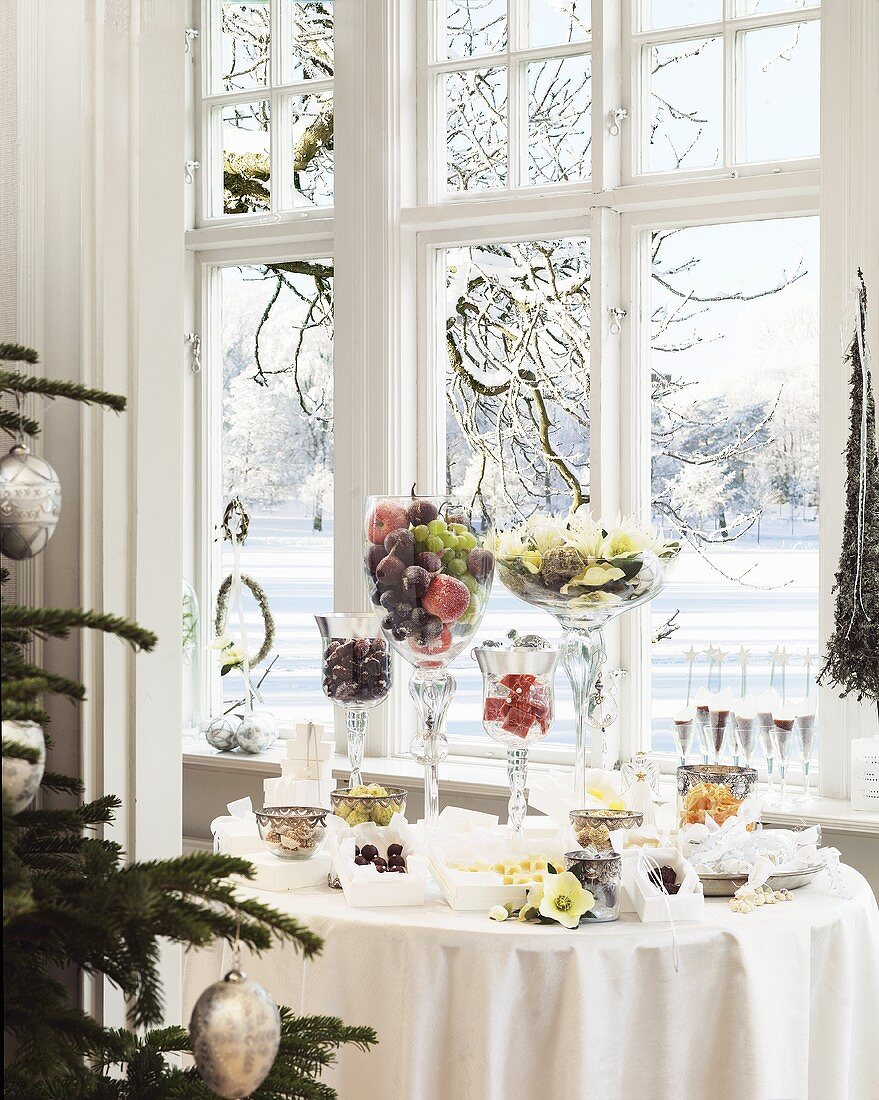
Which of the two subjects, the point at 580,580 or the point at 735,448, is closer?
the point at 580,580

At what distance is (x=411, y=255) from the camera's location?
3.62 m

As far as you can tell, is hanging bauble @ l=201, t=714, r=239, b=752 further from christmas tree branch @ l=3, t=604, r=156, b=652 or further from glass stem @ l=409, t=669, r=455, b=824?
christmas tree branch @ l=3, t=604, r=156, b=652

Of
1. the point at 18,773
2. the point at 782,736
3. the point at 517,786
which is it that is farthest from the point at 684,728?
the point at 18,773

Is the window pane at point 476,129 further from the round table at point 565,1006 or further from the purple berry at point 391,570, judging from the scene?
the round table at point 565,1006

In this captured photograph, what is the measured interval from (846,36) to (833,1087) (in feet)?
7.60

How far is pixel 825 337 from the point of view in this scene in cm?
301

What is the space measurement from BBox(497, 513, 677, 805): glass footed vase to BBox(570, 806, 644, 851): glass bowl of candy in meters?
0.24

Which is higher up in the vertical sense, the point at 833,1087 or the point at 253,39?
the point at 253,39

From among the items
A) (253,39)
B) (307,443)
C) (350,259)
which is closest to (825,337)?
(350,259)

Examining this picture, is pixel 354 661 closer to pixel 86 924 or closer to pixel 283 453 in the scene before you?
pixel 86 924

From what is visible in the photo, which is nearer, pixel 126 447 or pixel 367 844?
pixel 126 447

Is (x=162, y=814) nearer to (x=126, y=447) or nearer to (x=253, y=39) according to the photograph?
(x=126, y=447)

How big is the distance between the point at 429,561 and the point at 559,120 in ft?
5.81

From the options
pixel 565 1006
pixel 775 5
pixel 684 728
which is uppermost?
pixel 775 5
